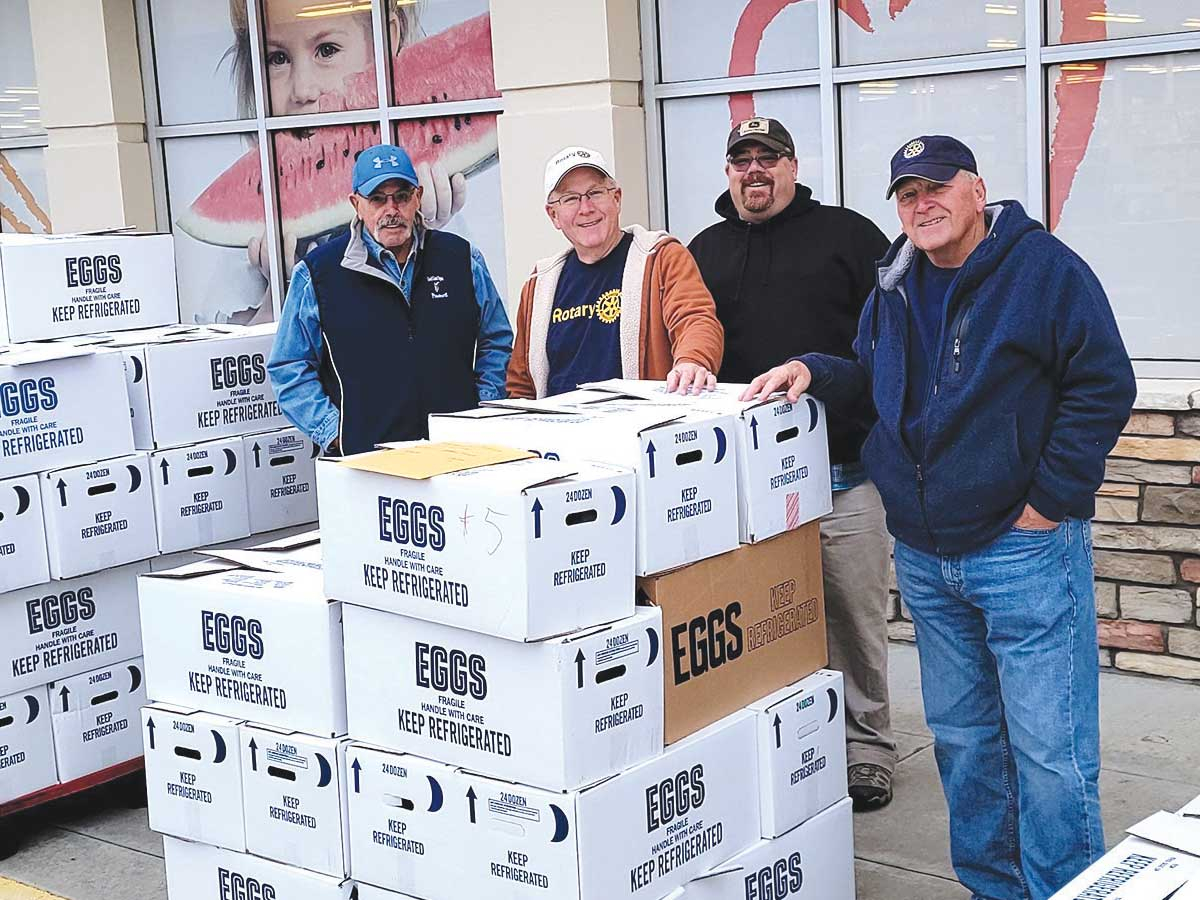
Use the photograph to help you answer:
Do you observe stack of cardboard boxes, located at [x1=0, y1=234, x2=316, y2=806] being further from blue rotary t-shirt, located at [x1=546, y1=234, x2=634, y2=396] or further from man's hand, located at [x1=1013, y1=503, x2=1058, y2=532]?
man's hand, located at [x1=1013, y1=503, x2=1058, y2=532]

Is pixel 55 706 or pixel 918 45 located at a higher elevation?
pixel 918 45

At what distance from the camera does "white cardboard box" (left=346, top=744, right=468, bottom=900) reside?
3541mm

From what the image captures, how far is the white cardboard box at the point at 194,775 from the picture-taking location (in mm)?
3971

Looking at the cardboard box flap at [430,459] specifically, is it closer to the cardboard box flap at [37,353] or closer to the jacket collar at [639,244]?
the jacket collar at [639,244]

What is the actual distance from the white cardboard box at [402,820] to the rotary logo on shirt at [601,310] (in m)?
1.52

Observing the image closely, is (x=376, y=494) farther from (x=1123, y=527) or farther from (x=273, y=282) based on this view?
(x=273, y=282)

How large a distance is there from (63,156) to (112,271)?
13.4 feet

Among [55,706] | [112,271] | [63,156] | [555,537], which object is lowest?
[55,706]

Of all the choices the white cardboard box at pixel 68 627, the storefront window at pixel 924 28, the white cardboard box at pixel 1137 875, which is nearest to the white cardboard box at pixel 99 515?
the white cardboard box at pixel 68 627

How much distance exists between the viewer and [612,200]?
4.57 m

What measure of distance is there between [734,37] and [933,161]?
3.71 meters

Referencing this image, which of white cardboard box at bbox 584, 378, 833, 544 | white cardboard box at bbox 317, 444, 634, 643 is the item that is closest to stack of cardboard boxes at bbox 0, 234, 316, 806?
white cardboard box at bbox 317, 444, 634, 643

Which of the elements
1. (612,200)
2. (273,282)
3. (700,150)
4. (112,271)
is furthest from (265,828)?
(273,282)

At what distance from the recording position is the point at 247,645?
3.90 meters
